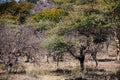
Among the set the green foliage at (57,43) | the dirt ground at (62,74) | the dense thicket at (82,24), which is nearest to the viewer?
the dense thicket at (82,24)

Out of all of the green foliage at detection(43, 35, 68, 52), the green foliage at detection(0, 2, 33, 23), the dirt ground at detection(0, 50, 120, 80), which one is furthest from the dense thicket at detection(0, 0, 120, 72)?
the green foliage at detection(0, 2, 33, 23)

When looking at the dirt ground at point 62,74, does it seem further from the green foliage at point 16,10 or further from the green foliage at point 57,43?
the green foliage at point 16,10

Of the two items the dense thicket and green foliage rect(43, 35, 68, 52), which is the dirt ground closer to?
the dense thicket

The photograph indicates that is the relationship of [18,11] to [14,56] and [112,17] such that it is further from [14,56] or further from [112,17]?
[112,17]

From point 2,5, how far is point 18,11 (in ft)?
8.16

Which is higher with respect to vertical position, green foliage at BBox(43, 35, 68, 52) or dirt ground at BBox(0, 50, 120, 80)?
green foliage at BBox(43, 35, 68, 52)

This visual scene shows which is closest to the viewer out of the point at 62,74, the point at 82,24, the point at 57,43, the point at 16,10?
the point at 82,24

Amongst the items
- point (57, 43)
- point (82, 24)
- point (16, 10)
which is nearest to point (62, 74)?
point (57, 43)

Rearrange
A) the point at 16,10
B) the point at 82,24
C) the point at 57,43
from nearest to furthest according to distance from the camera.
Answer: the point at 82,24
the point at 57,43
the point at 16,10

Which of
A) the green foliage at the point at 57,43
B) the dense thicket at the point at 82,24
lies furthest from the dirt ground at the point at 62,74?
the green foliage at the point at 57,43

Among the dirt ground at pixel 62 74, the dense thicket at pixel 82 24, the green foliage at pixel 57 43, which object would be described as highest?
the dense thicket at pixel 82 24

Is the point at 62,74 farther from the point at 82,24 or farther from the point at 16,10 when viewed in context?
the point at 16,10

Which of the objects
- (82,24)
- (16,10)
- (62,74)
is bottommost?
(62,74)

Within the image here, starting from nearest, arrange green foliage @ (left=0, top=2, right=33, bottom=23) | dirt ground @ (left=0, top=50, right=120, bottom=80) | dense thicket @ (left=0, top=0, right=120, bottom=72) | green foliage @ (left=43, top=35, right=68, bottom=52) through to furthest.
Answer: dense thicket @ (left=0, top=0, right=120, bottom=72)
dirt ground @ (left=0, top=50, right=120, bottom=80)
green foliage @ (left=43, top=35, right=68, bottom=52)
green foliage @ (left=0, top=2, right=33, bottom=23)
